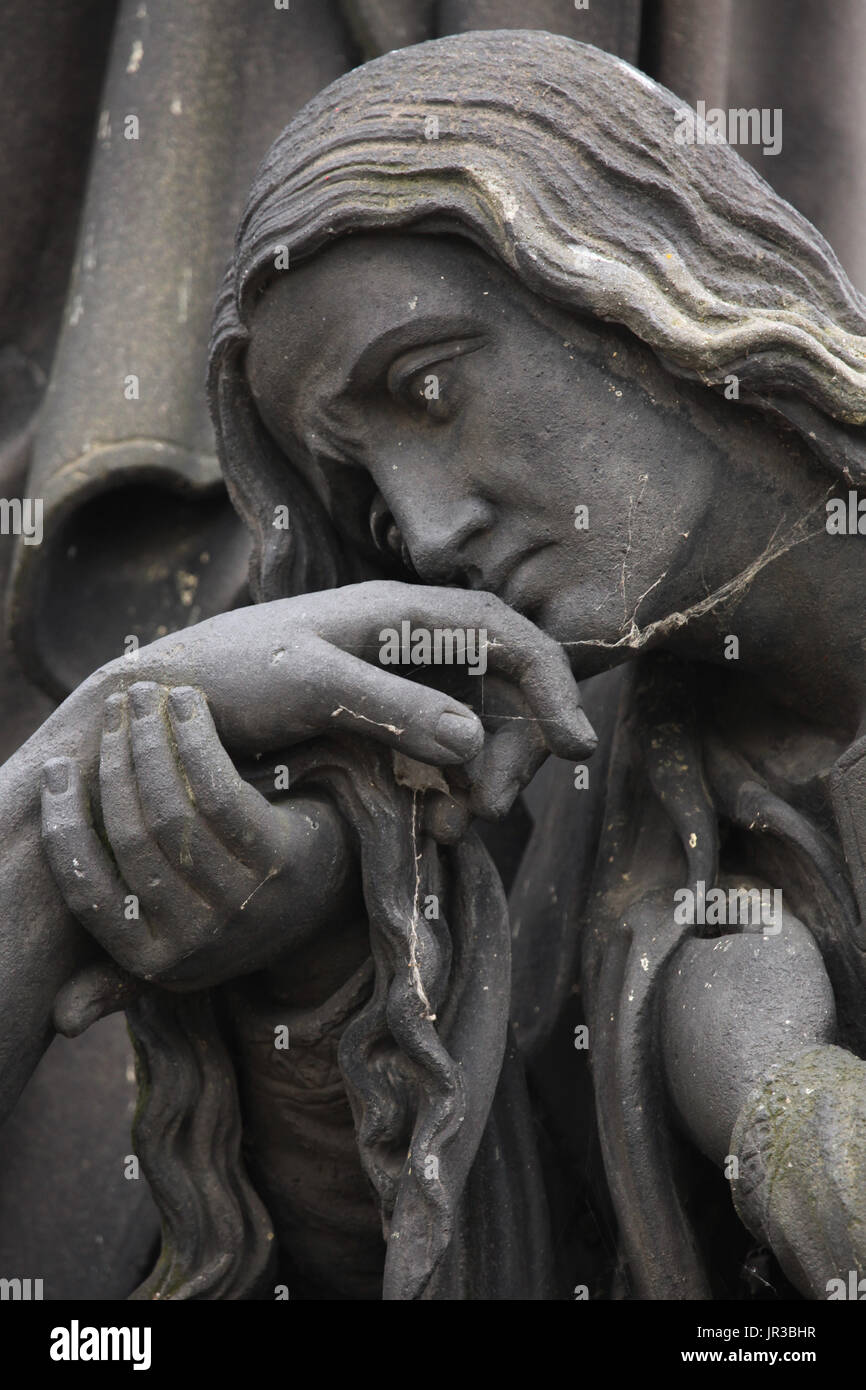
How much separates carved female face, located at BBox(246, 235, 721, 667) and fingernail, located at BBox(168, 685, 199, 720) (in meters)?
0.31

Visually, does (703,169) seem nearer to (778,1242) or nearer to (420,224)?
→ (420,224)

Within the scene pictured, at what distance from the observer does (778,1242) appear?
5.87 feet

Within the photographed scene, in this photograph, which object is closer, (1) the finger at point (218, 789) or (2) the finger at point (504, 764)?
(1) the finger at point (218, 789)

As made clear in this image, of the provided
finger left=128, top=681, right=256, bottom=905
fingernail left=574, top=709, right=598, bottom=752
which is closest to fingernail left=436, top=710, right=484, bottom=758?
fingernail left=574, top=709, right=598, bottom=752

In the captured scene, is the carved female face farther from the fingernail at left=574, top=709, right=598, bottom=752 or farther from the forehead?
the fingernail at left=574, top=709, right=598, bottom=752

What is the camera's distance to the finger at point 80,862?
1.95 meters

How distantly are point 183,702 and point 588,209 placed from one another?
25.8 inches

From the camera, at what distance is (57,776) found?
1.98m

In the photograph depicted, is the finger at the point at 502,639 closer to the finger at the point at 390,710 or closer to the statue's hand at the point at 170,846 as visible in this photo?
the finger at the point at 390,710

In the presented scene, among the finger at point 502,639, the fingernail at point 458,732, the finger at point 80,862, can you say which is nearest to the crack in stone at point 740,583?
the finger at point 502,639

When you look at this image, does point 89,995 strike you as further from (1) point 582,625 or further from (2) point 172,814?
(1) point 582,625

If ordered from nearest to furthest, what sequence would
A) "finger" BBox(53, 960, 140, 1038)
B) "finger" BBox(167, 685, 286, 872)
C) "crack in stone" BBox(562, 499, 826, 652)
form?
"finger" BBox(167, 685, 286, 872) < "finger" BBox(53, 960, 140, 1038) < "crack in stone" BBox(562, 499, 826, 652)

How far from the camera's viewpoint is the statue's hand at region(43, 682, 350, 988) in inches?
75.2

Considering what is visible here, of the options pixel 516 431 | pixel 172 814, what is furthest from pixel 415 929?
pixel 516 431
